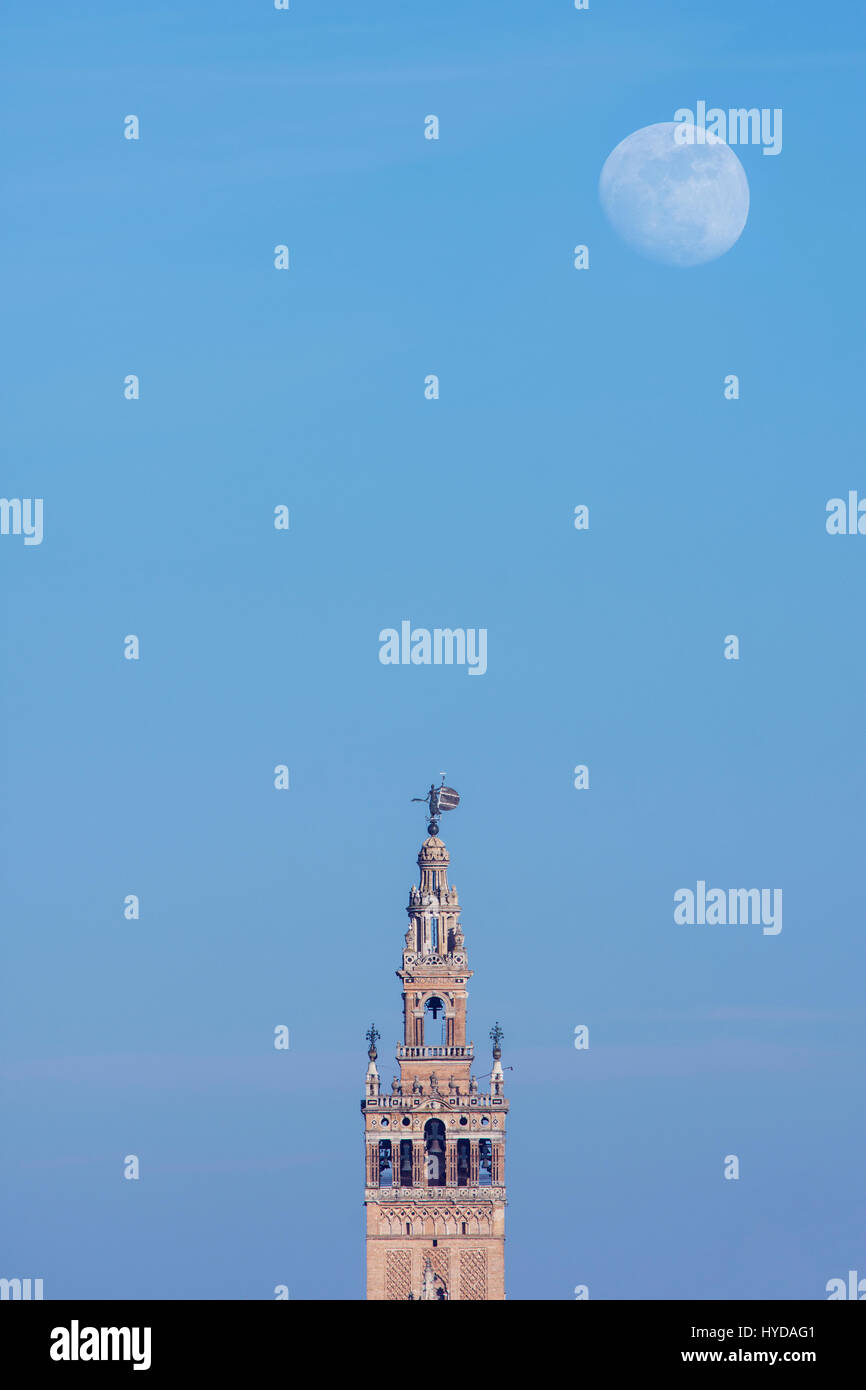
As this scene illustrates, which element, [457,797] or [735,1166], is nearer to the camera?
[735,1166]
